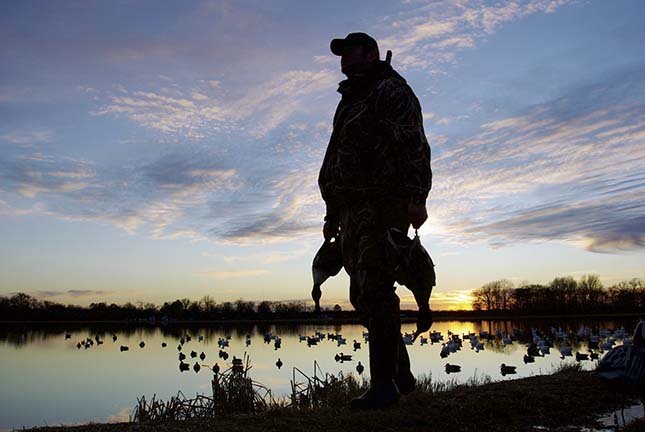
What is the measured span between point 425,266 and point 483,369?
17.4 meters

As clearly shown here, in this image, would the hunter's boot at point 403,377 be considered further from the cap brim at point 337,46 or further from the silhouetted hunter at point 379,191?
the cap brim at point 337,46

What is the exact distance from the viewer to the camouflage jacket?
185 inches

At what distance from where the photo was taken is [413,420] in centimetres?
425

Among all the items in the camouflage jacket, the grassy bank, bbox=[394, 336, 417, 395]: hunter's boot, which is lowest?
the grassy bank

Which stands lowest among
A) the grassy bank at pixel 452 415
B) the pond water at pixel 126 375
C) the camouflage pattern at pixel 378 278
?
the pond water at pixel 126 375

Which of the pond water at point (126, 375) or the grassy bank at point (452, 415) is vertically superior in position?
the grassy bank at point (452, 415)

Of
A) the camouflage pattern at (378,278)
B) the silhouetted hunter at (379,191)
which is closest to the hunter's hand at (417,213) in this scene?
the silhouetted hunter at (379,191)

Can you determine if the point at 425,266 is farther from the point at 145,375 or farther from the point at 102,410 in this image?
the point at 145,375

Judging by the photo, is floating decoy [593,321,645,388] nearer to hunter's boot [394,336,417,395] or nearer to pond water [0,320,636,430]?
hunter's boot [394,336,417,395]

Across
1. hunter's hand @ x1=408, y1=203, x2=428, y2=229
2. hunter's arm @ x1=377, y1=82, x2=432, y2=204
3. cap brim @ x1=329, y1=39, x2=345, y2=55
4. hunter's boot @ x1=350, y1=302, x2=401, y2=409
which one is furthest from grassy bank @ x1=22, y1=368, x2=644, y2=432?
cap brim @ x1=329, y1=39, x2=345, y2=55

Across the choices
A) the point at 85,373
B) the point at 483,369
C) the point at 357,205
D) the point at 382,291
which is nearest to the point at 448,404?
the point at 382,291

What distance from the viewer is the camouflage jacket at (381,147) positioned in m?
4.69

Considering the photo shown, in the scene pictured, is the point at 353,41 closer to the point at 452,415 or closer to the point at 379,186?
the point at 379,186

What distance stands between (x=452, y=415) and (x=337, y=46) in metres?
3.39
